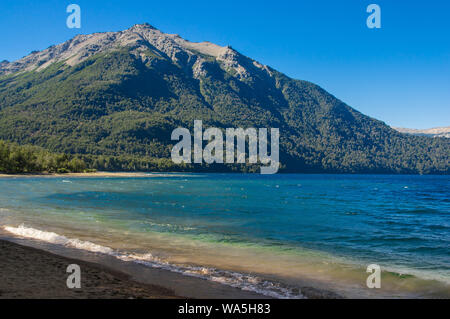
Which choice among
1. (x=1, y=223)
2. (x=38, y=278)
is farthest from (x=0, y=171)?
(x=38, y=278)

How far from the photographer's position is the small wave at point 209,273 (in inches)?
477

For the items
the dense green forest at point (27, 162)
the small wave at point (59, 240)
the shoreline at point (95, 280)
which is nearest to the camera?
the shoreline at point (95, 280)

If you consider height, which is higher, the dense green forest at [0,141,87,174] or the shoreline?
the dense green forest at [0,141,87,174]

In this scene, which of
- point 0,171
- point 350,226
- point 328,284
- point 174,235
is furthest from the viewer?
point 0,171

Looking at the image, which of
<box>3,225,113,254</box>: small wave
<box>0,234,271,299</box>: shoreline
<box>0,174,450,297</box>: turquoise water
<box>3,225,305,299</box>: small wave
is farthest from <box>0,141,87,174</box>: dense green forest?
<box>0,234,271,299</box>: shoreline

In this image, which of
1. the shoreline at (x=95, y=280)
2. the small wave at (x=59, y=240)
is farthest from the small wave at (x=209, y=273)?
the shoreline at (x=95, y=280)

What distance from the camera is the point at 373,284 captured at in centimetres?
1370

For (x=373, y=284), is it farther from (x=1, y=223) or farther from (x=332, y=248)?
(x=1, y=223)

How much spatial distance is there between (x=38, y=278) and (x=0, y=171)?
126708 millimetres

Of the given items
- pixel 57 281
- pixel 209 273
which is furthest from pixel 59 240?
pixel 209 273

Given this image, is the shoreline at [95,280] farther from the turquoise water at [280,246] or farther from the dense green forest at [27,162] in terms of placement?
the dense green forest at [27,162]

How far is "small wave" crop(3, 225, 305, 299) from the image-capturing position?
39.7 feet

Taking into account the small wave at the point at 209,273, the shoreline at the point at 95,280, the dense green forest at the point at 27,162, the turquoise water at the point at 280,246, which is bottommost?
the turquoise water at the point at 280,246

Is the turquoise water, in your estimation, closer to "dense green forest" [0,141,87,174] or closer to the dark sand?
the dark sand
